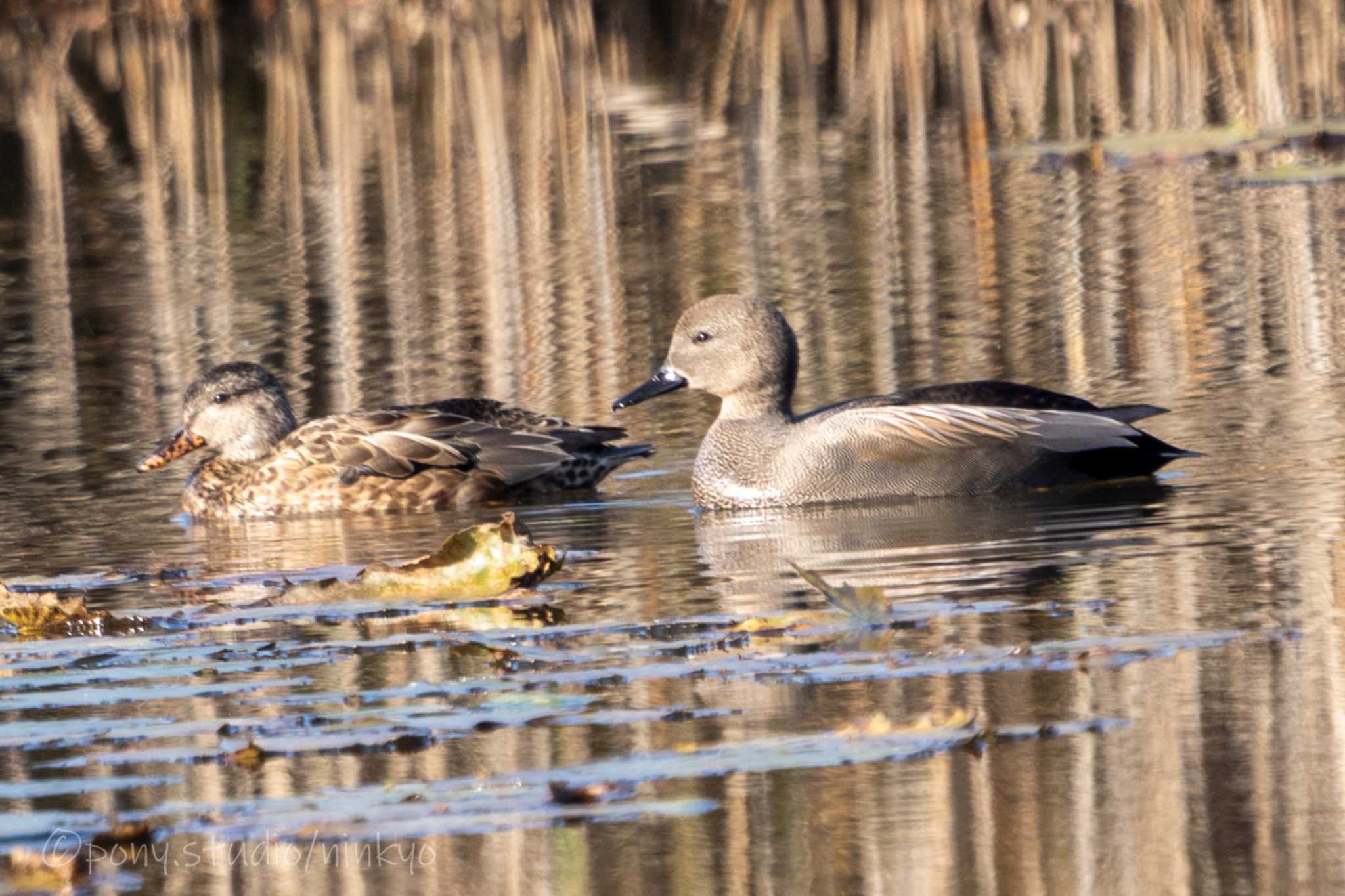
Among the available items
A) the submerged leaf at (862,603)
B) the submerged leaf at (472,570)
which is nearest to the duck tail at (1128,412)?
the submerged leaf at (472,570)

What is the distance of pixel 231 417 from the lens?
35.0ft

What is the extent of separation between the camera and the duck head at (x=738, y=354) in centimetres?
934

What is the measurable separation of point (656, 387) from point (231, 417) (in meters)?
2.06

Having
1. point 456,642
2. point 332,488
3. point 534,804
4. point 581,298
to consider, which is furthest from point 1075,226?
point 534,804

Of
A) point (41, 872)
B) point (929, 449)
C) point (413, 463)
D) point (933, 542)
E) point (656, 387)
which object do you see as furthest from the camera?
point (413, 463)

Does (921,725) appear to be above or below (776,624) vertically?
below

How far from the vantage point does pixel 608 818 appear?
14.8ft

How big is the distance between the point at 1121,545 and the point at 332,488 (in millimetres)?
3777

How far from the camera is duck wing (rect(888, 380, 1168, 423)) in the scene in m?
8.87

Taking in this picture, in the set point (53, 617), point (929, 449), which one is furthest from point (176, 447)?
point (53, 617)

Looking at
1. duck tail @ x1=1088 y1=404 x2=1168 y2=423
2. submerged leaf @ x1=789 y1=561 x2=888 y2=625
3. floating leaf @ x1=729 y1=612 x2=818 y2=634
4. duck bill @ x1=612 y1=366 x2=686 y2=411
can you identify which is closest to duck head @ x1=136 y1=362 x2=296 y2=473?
duck bill @ x1=612 y1=366 x2=686 y2=411

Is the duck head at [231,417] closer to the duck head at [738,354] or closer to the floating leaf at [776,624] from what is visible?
the duck head at [738,354]

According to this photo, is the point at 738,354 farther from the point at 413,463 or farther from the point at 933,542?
the point at 933,542

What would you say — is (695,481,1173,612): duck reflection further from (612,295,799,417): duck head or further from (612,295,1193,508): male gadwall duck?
(612,295,799,417): duck head
